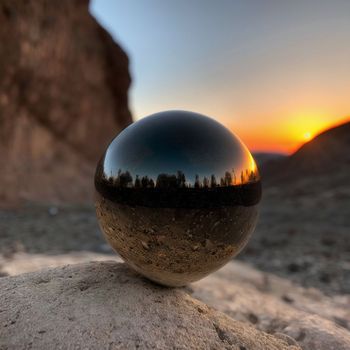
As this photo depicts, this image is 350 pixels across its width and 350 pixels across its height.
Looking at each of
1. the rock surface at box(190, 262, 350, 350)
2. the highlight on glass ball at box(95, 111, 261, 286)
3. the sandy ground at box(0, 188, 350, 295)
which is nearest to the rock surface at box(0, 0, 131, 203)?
the sandy ground at box(0, 188, 350, 295)

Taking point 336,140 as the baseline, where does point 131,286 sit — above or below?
below

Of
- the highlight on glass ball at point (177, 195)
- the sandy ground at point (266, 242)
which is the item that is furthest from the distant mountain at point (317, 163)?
the highlight on glass ball at point (177, 195)

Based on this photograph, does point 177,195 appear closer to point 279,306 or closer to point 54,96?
point 279,306

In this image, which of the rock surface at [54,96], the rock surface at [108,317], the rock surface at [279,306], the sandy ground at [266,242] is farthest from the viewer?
the rock surface at [54,96]

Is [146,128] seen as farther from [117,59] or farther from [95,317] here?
[117,59]

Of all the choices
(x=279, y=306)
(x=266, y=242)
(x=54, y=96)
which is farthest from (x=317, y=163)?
(x=279, y=306)

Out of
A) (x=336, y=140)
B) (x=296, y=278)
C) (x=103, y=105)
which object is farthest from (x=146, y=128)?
(x=336, y=140)

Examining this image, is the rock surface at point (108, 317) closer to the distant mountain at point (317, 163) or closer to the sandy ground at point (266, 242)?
the sandy ground at point (266, 242)
